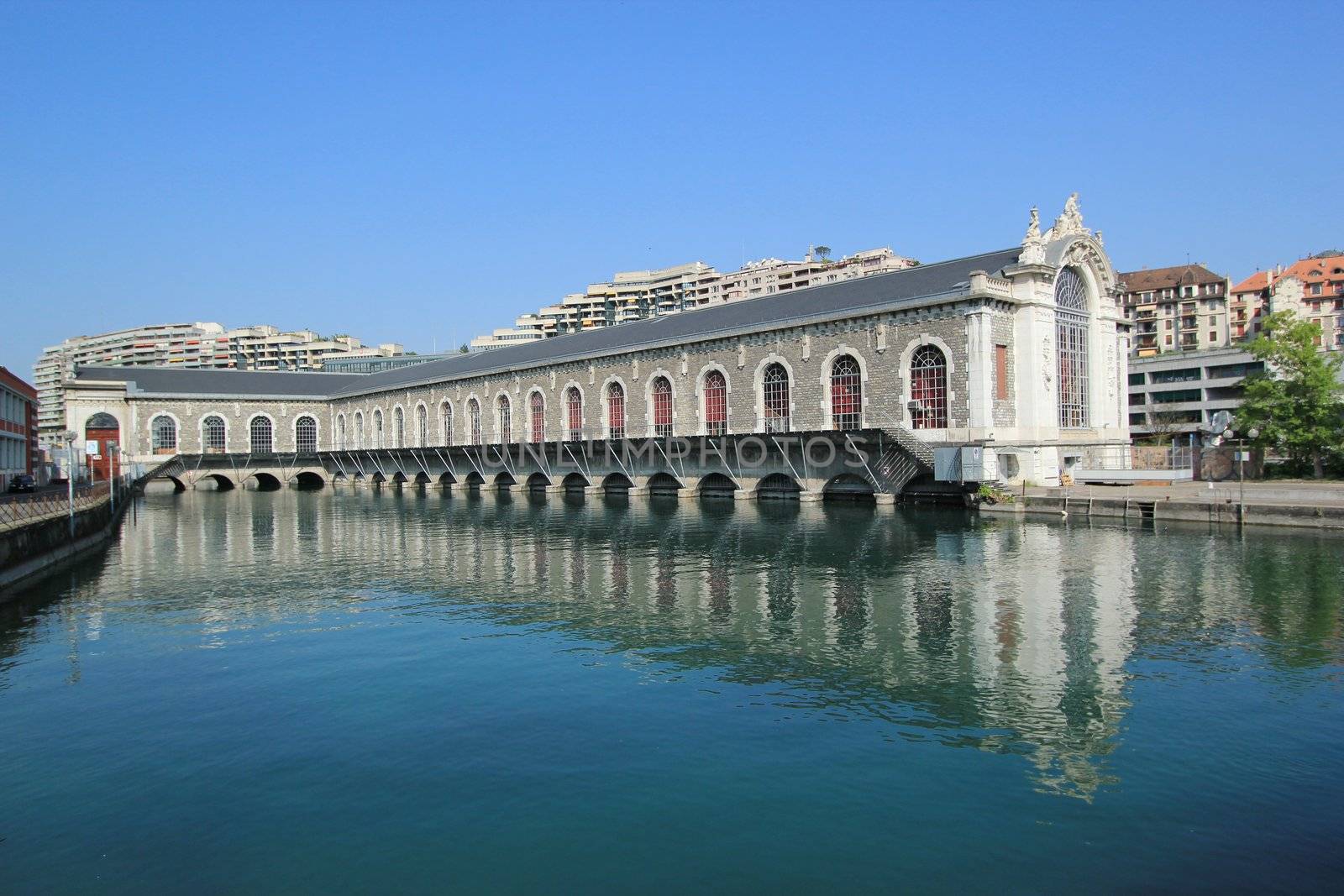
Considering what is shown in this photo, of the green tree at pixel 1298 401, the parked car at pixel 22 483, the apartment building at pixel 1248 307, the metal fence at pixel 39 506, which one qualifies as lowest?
the metal fence at pixel 39 506

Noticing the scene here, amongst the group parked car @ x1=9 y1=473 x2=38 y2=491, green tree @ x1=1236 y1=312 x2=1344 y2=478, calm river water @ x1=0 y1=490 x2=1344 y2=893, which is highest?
green tree @ x1=1236 y1=312 x2=1344 y2=478

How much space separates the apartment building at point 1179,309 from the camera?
86.7 metres

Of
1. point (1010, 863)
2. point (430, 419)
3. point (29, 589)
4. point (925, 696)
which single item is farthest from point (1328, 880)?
point (430, 419)

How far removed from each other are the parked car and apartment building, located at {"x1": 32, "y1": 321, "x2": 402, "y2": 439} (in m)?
103

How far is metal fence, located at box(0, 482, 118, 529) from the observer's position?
78.1 feet

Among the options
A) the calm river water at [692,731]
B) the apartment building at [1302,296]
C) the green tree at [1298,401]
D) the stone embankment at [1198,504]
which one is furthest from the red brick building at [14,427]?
the apartment building at [1302,296]

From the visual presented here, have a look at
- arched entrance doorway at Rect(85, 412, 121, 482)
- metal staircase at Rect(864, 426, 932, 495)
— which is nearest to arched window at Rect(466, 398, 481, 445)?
arched entrance doorway at Rect(85, 412, 121, 482)

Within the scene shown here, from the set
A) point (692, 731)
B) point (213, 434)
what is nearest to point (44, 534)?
point (692, 731)

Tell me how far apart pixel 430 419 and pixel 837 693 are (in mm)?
64686

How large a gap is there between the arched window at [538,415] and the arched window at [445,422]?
1073 cm

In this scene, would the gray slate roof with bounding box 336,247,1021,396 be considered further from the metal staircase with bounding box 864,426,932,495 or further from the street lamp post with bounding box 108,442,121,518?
the street lamp post with bounding box 108,442,121,518

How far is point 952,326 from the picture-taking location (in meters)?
38.7

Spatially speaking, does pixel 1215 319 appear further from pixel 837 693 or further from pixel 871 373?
pixel 837 693

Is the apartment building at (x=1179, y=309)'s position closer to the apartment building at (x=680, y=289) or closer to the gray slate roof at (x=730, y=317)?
the apartment building at (x=680, y=289)
